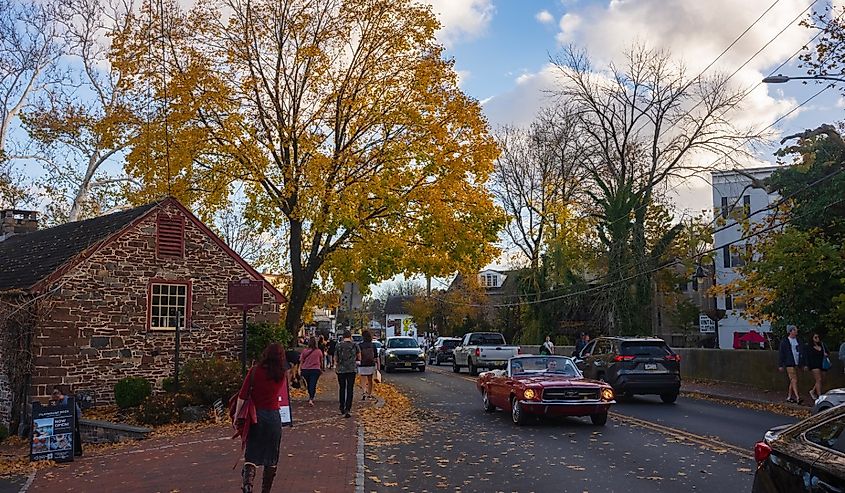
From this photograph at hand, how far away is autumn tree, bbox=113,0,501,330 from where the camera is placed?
23453 millimetres

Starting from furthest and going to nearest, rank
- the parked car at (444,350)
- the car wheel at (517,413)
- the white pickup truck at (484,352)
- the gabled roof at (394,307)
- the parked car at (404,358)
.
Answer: the gabled roof at (394,307)
the parked car at (444,350)
the parked car at (404,358)
the white pickup truck at (484,352)
the car wheel at (517,413)

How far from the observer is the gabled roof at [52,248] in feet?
68.3

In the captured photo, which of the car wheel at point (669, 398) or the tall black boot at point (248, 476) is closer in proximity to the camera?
the tall black boot at point (248, 476)

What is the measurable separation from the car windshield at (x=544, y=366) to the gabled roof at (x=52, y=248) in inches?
448

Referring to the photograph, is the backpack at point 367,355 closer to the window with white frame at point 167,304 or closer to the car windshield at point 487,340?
the window with white frame at point 167,304

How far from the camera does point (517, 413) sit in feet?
49.2

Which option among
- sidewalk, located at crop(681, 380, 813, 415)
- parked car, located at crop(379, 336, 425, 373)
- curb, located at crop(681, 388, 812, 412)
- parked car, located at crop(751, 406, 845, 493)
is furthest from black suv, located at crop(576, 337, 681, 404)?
parked car, located at crop(379, 336, 425, 373)

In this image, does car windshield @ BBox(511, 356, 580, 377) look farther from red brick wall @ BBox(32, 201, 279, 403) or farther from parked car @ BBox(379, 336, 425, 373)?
parked car @ BBox(379, 336, 425, 373)

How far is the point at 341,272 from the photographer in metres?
26.2

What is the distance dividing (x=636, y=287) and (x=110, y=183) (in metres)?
24.9

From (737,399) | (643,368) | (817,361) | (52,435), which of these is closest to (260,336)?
(52,435)

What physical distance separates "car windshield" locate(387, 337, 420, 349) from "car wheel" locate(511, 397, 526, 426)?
22520mm

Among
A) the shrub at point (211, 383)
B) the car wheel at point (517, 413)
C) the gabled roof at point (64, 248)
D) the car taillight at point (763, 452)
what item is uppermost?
the gabled roof at point (64, 248)

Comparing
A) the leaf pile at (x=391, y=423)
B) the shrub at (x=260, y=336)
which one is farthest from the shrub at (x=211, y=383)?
the shrub at (x=260, y=336)
